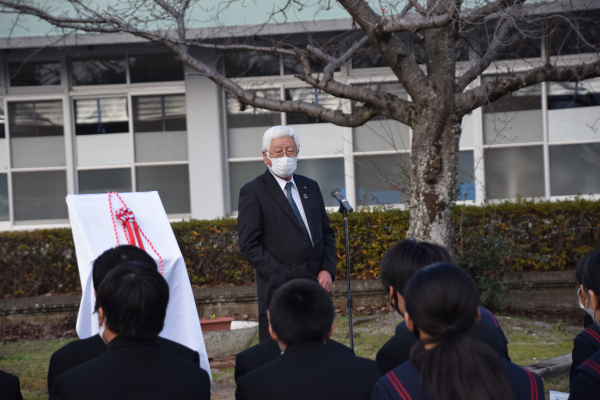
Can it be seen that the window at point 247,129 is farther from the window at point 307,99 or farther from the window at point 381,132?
the window at point 381,132

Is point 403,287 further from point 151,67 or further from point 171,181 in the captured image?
point 151,67

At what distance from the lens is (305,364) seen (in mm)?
2061

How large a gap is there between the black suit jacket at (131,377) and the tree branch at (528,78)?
487 cm

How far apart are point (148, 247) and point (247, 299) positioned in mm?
4272

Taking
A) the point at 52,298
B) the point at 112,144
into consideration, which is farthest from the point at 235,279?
the point at 112,144

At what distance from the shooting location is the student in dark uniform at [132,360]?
75.6 inches

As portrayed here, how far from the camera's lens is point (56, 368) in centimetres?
253

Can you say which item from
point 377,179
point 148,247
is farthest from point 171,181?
point 148,247

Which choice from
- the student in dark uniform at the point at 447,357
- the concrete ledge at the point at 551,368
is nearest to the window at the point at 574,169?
the concrete ledge at the point at 551,368

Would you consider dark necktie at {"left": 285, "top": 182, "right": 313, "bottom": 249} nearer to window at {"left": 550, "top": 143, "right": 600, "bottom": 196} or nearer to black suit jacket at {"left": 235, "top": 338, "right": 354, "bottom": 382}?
black suit jacket at {"left": 235, "top": 338, "right": 354, "bottom": 382}

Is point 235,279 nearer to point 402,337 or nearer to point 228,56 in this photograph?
point 228,56

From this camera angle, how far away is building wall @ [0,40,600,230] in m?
9.59

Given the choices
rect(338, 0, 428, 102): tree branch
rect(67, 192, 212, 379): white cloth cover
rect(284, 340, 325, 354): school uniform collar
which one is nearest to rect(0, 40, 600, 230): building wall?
rect(338, 0, 428, 102): tree branch

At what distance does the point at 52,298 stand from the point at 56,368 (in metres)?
6.21
